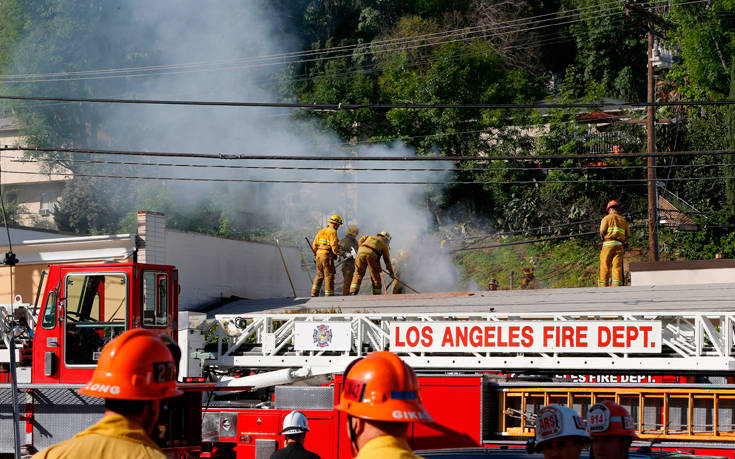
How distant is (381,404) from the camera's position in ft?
8.77

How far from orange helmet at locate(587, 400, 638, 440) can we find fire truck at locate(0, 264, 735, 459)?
402cm

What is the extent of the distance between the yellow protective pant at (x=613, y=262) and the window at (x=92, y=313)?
349 inches

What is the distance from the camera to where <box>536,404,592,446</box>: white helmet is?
3914 millimetres

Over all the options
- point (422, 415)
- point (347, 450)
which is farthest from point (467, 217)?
point (422, 415)

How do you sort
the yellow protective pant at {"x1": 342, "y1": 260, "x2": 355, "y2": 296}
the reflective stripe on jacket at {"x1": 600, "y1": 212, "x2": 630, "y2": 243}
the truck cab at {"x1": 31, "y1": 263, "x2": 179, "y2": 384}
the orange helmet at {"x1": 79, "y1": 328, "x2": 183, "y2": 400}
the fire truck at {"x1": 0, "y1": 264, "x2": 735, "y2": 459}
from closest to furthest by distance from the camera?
the orange helmet at {"x1": 79, "y1": 328, "x2": 183, "y2": 400}
the fire truck at {"x1": 0, "y1": 264, "x2": 735, "y2": 459}
the truck cab at {"x1": 31, "y1": 263, "x2": 179, "y2": 384}
the reflective stripe on jacket at {"x1": 600, "y1": 212, "x2": 630, "y2": 243}
the yellow protective pant at {"x1": 342, "y1": 260, "x2": 355, "y2": 296}

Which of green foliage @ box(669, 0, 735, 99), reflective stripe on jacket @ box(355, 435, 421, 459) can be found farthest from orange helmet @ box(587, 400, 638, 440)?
green foliage @ box(669, 0, 735, 99)

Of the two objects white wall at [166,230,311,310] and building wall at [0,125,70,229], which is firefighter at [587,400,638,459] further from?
building wall at [0,125,70,229]

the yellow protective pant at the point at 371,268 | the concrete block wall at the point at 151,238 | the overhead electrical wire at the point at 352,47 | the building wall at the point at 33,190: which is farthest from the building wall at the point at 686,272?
the building wall at the point at 33,190

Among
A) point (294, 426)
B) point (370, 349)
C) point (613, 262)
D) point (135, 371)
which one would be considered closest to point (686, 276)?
point (613, 262)

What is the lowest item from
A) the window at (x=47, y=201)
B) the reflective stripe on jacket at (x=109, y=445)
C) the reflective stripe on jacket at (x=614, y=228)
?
the reflective stripe on jacket at (x=109, y=445)

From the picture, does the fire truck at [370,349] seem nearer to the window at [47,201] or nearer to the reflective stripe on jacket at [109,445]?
the reflective stripe on jacket at [109,445]

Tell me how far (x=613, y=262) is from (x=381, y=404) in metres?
13.8

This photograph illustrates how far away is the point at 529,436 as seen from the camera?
31.7 feet

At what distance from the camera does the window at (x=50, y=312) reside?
31.8ft
